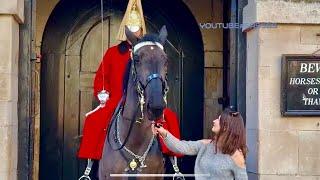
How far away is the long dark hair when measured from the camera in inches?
253

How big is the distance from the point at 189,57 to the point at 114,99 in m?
2.29

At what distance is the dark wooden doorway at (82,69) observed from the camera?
10.4 meters

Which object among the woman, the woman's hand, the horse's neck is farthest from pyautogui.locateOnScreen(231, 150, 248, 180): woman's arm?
the horse's neck

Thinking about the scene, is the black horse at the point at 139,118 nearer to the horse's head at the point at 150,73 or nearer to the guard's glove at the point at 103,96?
the horse's head at the point at 150,73

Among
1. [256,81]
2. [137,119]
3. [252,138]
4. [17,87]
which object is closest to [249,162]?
[252,138]

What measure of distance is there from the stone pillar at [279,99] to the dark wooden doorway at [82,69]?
8.16 feet

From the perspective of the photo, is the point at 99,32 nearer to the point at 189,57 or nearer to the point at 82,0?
the point at 82,0

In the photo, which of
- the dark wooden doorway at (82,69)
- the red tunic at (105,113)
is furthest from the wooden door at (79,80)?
the red tunic at (105,113)

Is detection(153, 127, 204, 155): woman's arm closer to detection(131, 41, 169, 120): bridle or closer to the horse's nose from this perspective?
the horse's nose

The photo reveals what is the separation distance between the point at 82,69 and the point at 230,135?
4.45 m

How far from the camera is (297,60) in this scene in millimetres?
8047

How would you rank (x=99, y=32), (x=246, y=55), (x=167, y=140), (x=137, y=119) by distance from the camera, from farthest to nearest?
(x=99, y=32), (x=246, y=55), (x=137, y=119), (x=167, y=140)

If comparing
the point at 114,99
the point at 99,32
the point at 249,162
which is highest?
the point at 99,32

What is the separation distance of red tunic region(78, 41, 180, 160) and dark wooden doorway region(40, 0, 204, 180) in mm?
1376
